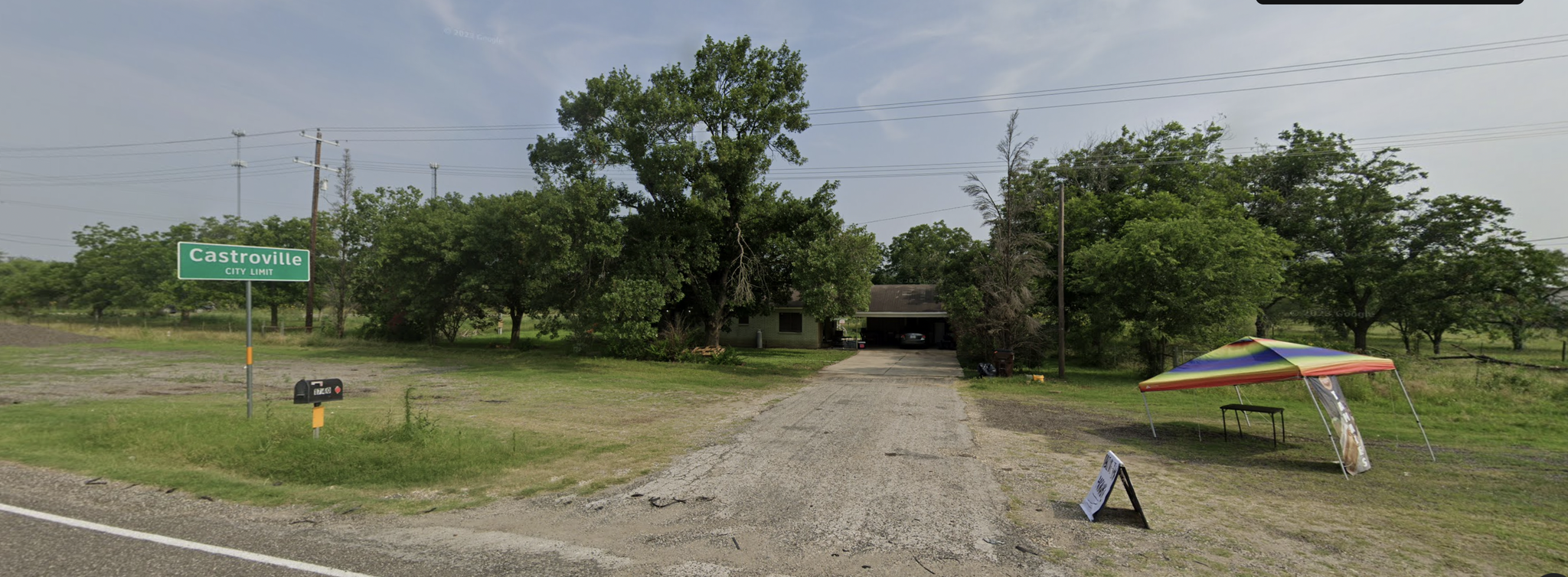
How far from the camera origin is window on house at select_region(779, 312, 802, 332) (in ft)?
115

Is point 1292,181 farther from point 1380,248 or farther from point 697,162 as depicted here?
point 697,162

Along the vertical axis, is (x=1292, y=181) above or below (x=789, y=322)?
above

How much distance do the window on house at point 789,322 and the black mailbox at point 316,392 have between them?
2786 cm

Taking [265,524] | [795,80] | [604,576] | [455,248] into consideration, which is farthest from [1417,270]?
[455,248]

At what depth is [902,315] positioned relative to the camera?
1432 inches

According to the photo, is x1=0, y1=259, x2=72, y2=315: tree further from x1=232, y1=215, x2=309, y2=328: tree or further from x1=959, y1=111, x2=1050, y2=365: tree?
x1=959, y1=111, x2=1050, y2=365: tree

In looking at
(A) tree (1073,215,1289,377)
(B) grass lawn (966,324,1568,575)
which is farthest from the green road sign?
(A) tree (1073,215,1289,377)

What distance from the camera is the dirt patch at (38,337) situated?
981 inches

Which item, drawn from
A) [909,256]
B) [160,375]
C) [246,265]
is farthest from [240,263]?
[909,256]

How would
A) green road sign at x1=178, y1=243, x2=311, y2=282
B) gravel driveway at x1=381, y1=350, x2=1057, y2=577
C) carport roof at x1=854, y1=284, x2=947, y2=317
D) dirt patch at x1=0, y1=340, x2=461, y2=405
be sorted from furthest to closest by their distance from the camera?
carport roof at x1=854, y1=284, x2=947, y2=317 → dirt patch at x1=0, y1=340, x2=461, y2=405 → green road sign at x1=178, y1=243, x2=311, y2=282 → gravel driveway at x1=381, y1=350, x2=1057, y2=577

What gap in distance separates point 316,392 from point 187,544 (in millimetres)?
3365

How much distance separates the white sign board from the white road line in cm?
556

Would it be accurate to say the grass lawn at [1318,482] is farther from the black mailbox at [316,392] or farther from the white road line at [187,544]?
the black mailbox at [316,392]

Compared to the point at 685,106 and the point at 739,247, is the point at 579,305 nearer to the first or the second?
the point at 739,247
